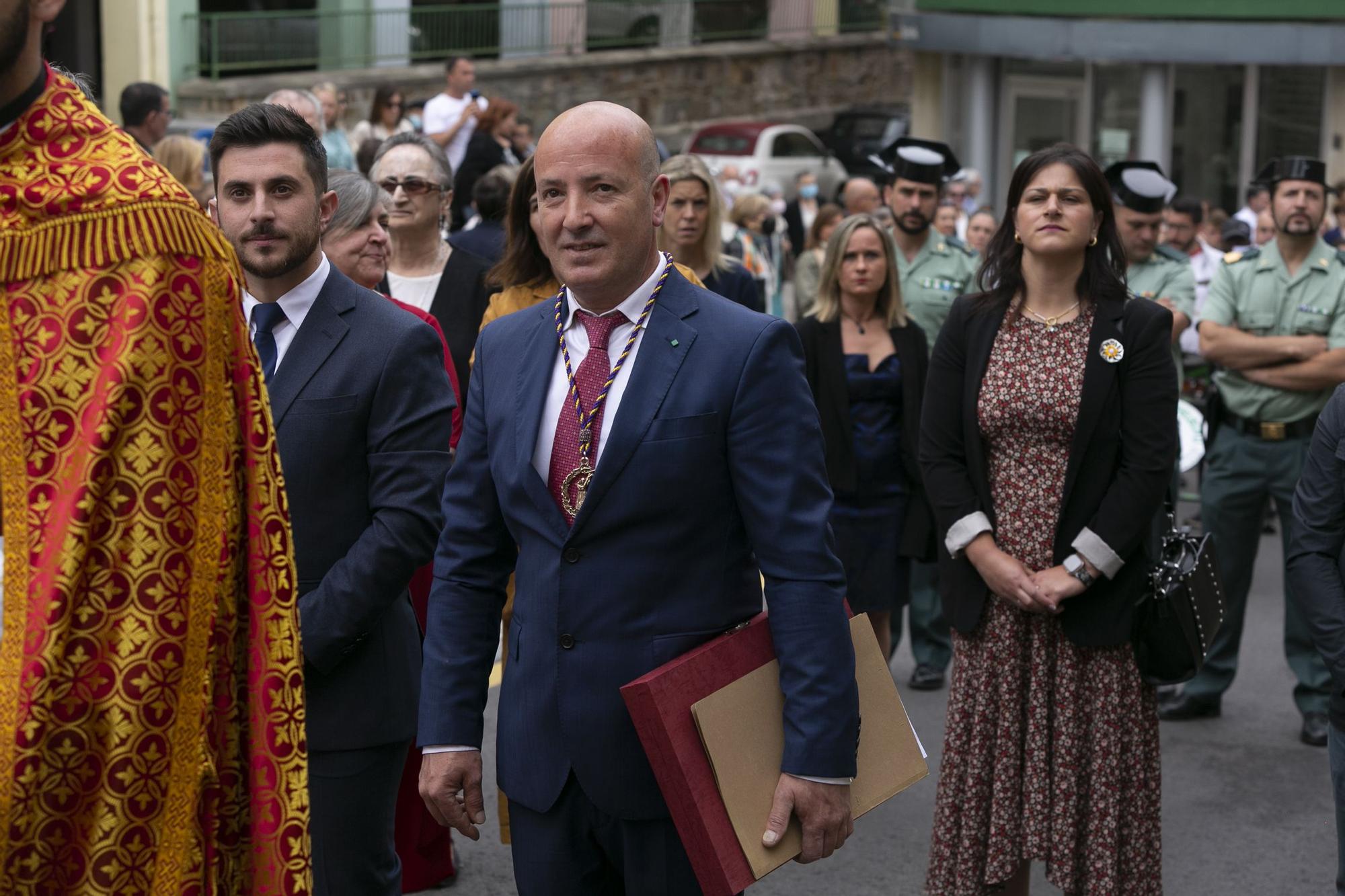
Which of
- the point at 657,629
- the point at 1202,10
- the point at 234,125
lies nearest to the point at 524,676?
the point at 657,629

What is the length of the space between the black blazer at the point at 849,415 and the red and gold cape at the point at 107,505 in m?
4.63

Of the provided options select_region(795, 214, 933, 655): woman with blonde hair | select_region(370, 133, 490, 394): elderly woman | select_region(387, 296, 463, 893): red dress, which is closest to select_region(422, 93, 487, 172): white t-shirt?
select_region(370, 133, 490, 394): elderly woman

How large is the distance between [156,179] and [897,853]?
14.0 ft

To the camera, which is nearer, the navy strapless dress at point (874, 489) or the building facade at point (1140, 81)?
the navy strapless dress at point (874, 489)

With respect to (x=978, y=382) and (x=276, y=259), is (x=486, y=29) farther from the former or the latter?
(x=276, y=259)

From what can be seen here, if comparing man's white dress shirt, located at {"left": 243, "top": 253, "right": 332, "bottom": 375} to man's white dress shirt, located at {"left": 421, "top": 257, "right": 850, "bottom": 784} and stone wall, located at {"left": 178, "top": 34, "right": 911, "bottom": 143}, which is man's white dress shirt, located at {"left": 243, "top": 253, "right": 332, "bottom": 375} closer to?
man's white dress shirt, located at {"left": 421, "top": 257, "right": 850, "bottom": 784}

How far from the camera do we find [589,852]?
10.7 feet

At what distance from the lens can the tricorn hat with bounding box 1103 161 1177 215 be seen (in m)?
7.32

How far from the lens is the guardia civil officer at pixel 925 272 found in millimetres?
7754

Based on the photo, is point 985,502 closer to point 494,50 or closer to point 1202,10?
point 1202,10

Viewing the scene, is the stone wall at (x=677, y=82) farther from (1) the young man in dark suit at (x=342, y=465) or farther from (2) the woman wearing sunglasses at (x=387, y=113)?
(1) the young man in dark suit at (x=342, y=465)

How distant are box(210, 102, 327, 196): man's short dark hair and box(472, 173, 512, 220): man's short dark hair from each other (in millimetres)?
3877

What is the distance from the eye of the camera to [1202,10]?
22812 millimetres

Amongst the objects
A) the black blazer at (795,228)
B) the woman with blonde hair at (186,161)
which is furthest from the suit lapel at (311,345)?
the black blazer at (795,228)
